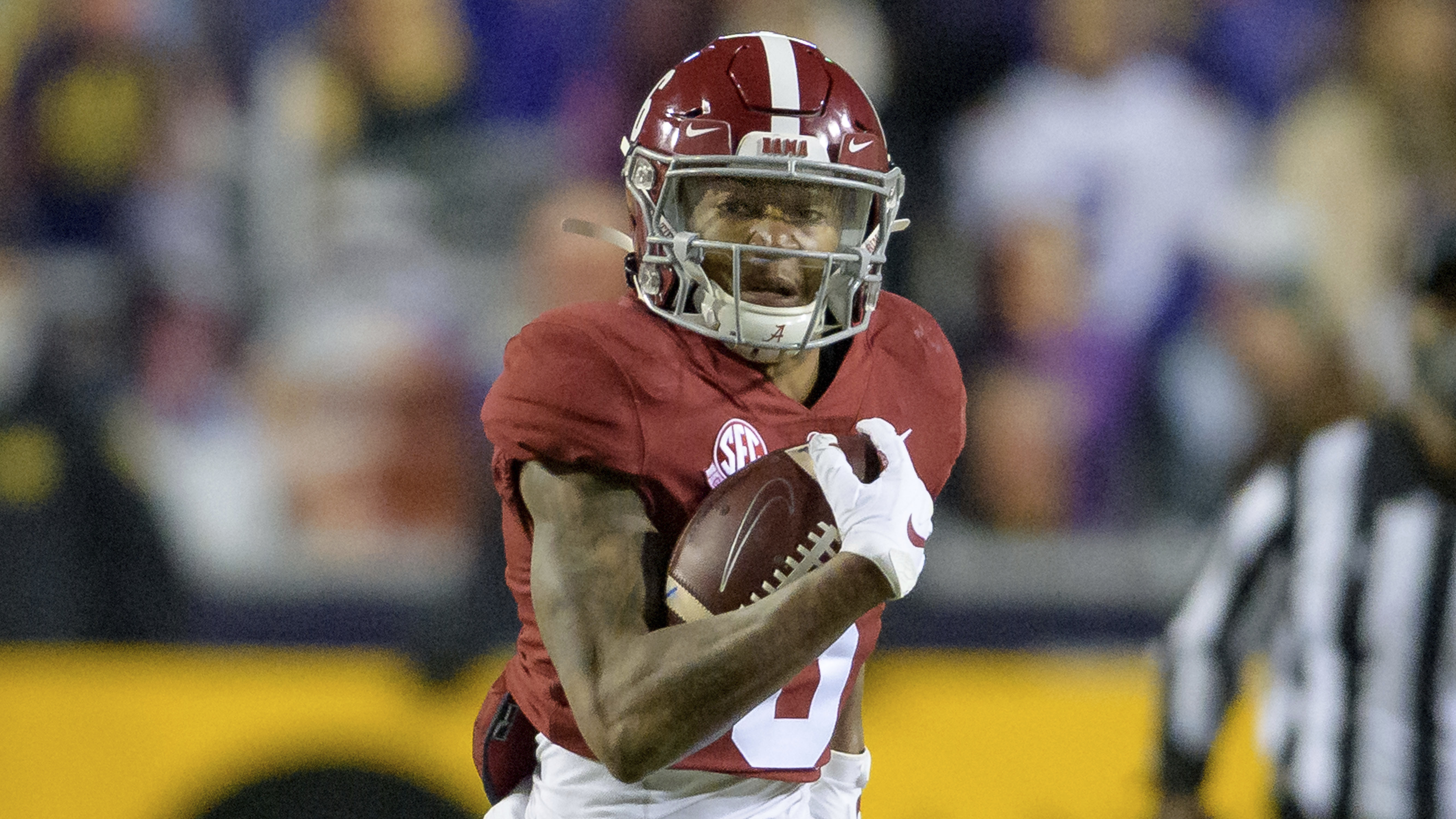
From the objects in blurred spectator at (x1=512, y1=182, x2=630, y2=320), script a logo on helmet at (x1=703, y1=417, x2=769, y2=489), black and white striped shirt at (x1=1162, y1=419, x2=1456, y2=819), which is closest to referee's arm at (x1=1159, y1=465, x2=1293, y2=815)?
black and white striped shirt at (x1=1162, y1=419, x2=1456, y2=819)

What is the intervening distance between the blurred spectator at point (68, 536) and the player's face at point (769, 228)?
2238mm

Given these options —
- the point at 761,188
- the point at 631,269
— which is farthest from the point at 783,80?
the point at 631,269

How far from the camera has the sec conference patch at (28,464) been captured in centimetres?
339

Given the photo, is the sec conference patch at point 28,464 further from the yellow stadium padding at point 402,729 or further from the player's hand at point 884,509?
the player's hand at point 884,509

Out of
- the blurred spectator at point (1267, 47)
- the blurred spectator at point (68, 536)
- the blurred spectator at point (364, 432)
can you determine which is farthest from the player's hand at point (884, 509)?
the blurred spectator at point (1267, 47)

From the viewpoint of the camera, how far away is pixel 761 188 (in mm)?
1606

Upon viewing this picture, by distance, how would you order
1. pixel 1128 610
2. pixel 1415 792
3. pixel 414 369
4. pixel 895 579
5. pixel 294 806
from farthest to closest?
pixel 414 369
pixel 1128 610
pixel 294 806
pixel 1415 792
pixel 895 579

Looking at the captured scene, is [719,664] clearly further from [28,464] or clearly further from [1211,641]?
[28,464]

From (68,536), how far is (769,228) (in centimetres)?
241

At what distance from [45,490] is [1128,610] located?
2.42m

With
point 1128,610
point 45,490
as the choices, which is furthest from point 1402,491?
point 45,490

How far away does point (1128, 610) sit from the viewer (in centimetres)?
323

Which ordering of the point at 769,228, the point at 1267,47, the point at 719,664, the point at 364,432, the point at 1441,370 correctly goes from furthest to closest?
1. the point at 1267,47
2. the point at 364,432
3. the point at 1441,370
4. the point at 769,228
5. the point at 719,664

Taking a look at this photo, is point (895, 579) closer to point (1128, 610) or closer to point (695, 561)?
point (695, 561)
